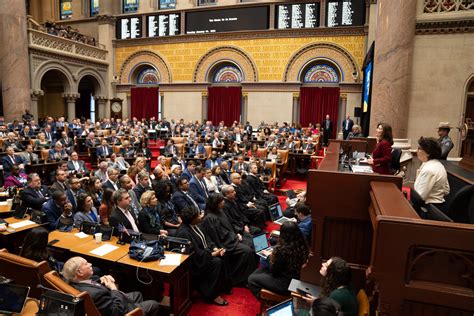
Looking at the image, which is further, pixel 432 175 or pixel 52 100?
pixel 52 100

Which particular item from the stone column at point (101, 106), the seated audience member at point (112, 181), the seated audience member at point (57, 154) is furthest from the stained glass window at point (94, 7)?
the seated audience member at point (112, 181)

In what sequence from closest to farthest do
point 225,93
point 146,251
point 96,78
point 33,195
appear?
point 146,251, point 33,195, point 225,93, point 96,78

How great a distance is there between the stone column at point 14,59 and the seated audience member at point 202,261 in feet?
45.5

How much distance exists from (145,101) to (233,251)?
16803 mm

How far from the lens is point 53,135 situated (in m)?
12.8

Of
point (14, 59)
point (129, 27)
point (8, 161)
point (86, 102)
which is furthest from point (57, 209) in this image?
point (86, 102)

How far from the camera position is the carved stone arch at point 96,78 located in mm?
17558

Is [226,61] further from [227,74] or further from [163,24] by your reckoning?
[163,24]

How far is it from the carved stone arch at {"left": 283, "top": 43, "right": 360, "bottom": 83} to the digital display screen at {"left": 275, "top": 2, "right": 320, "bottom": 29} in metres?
1.15

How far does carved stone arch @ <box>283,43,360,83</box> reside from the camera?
15.7m

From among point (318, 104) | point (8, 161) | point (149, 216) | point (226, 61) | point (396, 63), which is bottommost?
point (149, 216)

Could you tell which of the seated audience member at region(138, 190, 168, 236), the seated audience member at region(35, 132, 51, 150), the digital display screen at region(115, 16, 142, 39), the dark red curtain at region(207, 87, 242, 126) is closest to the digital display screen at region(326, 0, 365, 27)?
the dark red curtain at region(207, 87, 242, 126)

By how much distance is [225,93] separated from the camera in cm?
1803

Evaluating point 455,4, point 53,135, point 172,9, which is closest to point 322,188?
point 455,4
